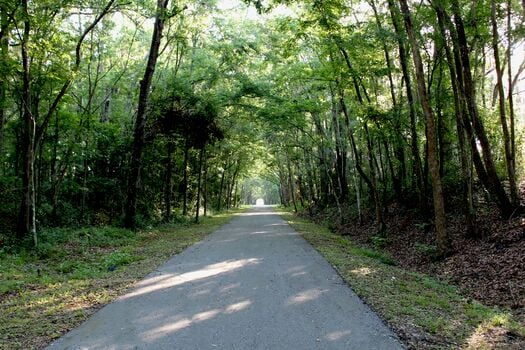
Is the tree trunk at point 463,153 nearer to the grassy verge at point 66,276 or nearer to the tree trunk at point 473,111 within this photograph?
the tree trunk at point 473,111

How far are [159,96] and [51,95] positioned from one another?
246 inches

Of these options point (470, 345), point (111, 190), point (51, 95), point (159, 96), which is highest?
point (159, 96)

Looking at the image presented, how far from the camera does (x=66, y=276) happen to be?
8430 mm

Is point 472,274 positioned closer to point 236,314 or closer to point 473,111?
point 473,111

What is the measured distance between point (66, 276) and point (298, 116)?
47.3 feet

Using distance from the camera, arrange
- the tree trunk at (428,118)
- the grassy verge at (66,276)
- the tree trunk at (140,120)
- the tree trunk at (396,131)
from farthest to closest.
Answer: the tree trunk at (140,120)
the tree trunk at (396,131)
the tree trunk at (428,118)
the grassy verge at (66,276)

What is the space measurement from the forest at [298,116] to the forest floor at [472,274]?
0.21ft

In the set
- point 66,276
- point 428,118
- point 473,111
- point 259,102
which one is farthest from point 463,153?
point 259,102

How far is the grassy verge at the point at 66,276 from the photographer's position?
5281 millimetres

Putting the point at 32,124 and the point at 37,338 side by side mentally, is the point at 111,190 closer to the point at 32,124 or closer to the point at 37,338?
the point at 32,124

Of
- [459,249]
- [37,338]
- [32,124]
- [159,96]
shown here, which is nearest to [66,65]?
[32,124]

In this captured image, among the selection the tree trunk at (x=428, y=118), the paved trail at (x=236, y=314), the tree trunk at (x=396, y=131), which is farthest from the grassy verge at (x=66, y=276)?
the tree trunk at (x=396, y=131)

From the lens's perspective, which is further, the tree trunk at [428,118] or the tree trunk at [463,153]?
the tree trunk at [463,153]

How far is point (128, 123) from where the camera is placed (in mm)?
22016
